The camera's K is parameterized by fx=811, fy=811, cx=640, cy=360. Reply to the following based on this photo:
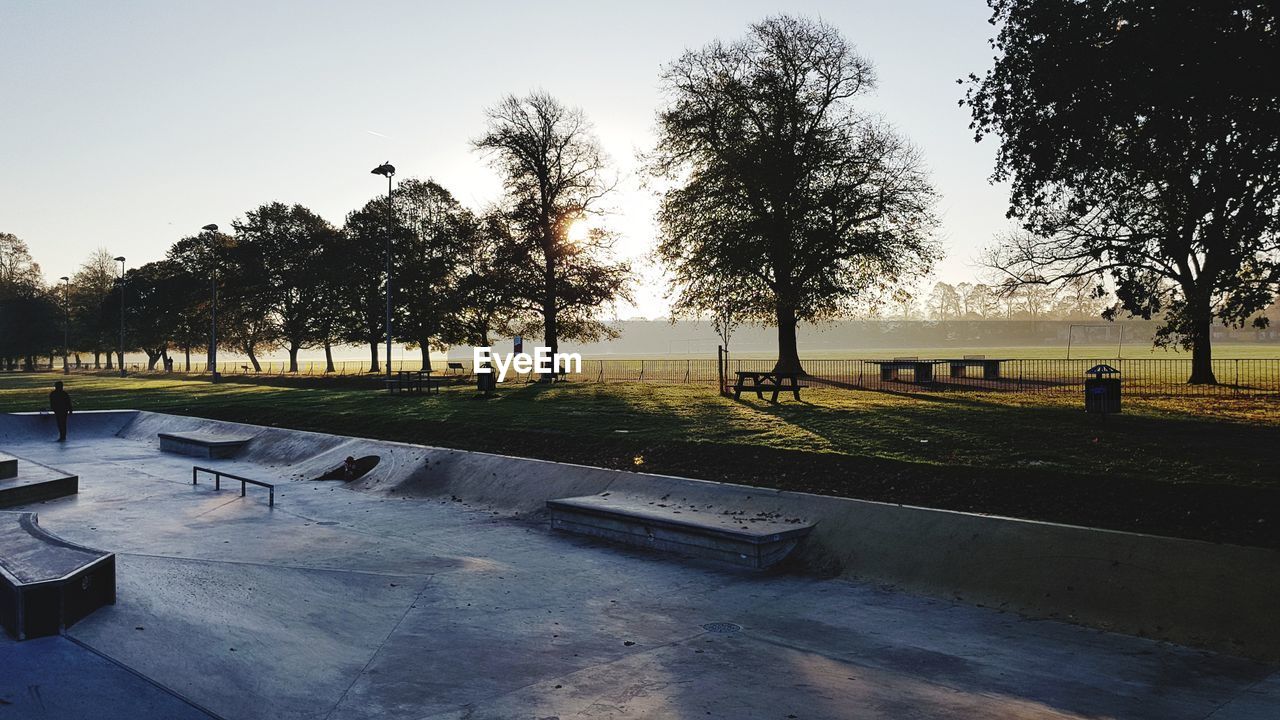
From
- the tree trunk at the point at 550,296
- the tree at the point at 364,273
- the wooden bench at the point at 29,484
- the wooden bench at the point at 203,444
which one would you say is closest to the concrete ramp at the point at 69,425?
the wooden bench at the point at 203,444

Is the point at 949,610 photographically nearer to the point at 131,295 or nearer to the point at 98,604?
the point at 98,604

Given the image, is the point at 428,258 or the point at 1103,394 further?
the point at 428,258

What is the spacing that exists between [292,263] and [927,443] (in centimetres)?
6113

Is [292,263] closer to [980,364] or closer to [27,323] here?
[27,323]

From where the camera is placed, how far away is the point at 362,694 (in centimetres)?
537

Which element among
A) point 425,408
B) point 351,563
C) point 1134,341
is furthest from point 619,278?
point 1134,341

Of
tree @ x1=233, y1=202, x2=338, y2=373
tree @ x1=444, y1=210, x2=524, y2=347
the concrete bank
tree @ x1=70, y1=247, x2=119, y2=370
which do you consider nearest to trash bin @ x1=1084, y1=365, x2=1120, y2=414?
the concrete bank

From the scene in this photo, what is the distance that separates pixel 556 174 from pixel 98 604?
1545 inches

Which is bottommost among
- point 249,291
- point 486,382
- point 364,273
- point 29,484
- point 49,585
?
point 29,484

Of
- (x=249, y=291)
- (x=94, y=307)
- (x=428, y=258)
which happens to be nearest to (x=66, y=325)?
(x=94, y=307)

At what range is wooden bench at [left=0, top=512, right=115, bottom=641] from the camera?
595 centimetres

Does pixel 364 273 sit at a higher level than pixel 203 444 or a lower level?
higher

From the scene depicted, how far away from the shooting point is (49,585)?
19.8 feet

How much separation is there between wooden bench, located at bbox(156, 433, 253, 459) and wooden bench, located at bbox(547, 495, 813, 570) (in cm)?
1134
